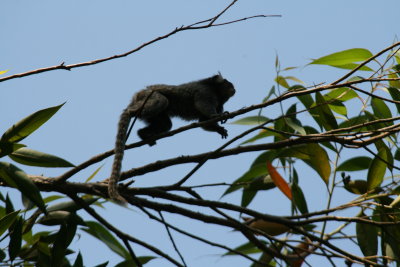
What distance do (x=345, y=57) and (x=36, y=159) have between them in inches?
98.8

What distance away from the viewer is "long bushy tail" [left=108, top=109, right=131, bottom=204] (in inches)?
130

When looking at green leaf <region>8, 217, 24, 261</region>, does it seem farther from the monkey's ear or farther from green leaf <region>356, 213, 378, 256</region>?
the monkey's ear

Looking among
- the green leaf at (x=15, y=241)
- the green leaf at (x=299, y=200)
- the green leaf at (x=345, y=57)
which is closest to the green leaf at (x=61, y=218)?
the green leaf at (x=15, y=241)

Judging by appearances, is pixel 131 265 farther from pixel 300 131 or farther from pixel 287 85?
pixel 287 85

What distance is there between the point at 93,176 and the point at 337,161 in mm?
1992

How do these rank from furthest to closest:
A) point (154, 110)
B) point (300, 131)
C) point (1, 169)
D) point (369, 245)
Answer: point (154, 110) → point (300, 131) → point (369, 245) → point (1, 169)

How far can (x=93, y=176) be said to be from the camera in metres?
4.16

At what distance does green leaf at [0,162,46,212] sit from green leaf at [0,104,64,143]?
0.23m

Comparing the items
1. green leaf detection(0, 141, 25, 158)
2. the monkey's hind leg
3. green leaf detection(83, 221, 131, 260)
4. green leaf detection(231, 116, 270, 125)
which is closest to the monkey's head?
the monkey's hind leg

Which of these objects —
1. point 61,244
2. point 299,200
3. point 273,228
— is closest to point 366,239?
point 299,200

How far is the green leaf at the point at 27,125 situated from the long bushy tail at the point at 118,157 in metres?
0.63

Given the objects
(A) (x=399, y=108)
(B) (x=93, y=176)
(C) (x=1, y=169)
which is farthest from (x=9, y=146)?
(A) (x=399, y=108)

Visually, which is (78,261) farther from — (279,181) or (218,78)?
(218,78)

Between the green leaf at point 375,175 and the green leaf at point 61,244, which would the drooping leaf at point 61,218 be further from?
the green leaf at point 375,175
